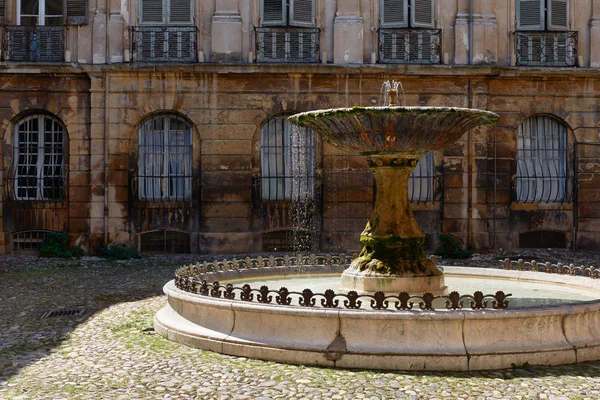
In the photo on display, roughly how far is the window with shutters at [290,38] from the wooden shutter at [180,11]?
180cm

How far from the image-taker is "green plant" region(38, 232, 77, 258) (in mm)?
18359

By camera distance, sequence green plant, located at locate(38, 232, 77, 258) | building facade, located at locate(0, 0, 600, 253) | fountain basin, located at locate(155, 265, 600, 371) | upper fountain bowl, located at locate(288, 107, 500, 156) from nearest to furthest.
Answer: fountain basin, located at locate(155, 265, 600, 371) < upper fountain bowl, located at locate(288, 107, 500, 156) < green plant, located at locate(38, 232, 77, 258) < building facade, located at locate(0, 0, 600, 253)

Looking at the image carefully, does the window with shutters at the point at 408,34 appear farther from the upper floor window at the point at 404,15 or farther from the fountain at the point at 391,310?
the fountain at the point at 391,310

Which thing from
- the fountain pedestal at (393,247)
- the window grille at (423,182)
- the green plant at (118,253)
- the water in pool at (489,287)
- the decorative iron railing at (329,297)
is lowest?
the green plant at (118,253)

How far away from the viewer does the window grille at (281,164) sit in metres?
19.1

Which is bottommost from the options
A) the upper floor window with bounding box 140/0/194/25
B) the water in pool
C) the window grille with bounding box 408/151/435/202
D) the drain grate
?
the drain grate

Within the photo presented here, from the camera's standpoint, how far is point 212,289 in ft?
26.2

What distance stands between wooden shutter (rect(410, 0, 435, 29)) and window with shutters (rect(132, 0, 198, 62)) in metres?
5.56

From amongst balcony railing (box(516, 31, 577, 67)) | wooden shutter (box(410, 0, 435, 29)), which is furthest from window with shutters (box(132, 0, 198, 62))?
balcony railing (box(516, 31, 577, 67))

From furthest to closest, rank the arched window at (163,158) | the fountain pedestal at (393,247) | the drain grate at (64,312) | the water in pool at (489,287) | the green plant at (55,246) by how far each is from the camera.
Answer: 1. the arched window at (163,158)
2. the green plant at (55,246)
3. the drain grate at (64,312)
4. the water in pool at (489,287)
5. the fountain pedestal at (393,247)

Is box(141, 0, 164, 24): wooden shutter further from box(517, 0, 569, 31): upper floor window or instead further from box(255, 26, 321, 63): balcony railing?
box(517, 0, 569, 31): upper floor window

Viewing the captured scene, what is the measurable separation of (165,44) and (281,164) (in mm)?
4175

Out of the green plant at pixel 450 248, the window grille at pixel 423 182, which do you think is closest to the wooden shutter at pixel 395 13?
the window grille at pixel 423 182

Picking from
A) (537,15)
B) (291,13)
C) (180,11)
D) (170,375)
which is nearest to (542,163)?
(537,15)
